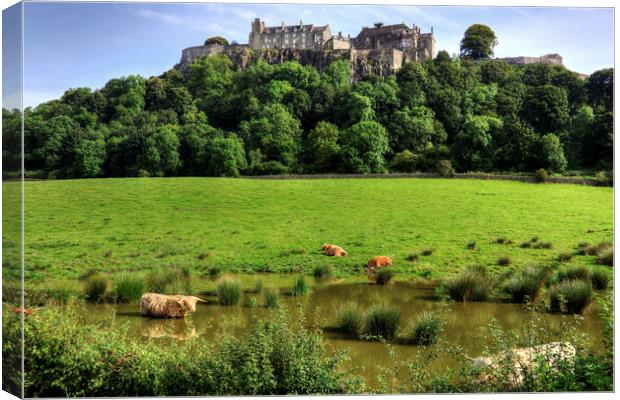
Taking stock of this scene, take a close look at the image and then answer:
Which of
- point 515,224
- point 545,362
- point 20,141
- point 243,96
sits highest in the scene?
point 243,96

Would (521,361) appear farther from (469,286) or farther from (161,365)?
(469,286)

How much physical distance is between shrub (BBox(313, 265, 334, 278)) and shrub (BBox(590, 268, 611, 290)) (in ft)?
13.7

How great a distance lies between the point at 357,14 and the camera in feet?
28.3

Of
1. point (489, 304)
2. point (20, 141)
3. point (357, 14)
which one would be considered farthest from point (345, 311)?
point (20, 141)

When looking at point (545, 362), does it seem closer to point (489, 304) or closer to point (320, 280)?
point (489, 304)

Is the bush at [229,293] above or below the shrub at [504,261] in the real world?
below

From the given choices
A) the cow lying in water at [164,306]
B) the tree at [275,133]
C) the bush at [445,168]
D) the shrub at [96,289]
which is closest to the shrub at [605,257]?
the bush at [445,168]

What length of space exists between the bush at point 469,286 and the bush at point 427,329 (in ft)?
6.83

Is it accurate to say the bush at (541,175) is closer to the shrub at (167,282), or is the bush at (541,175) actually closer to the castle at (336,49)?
the castle at (336,49)

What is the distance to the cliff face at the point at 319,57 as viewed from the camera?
11664 millimetres

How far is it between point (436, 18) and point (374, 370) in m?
4.74

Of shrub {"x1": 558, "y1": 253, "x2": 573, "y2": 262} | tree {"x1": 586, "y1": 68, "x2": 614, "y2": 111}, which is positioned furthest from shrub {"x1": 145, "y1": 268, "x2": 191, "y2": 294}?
tree {"x1": 586, "y1": 68, "x2": 614, "y2": 111}

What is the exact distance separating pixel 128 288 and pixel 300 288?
265 centimetres

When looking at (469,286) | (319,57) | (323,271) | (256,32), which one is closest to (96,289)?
(323,271)
